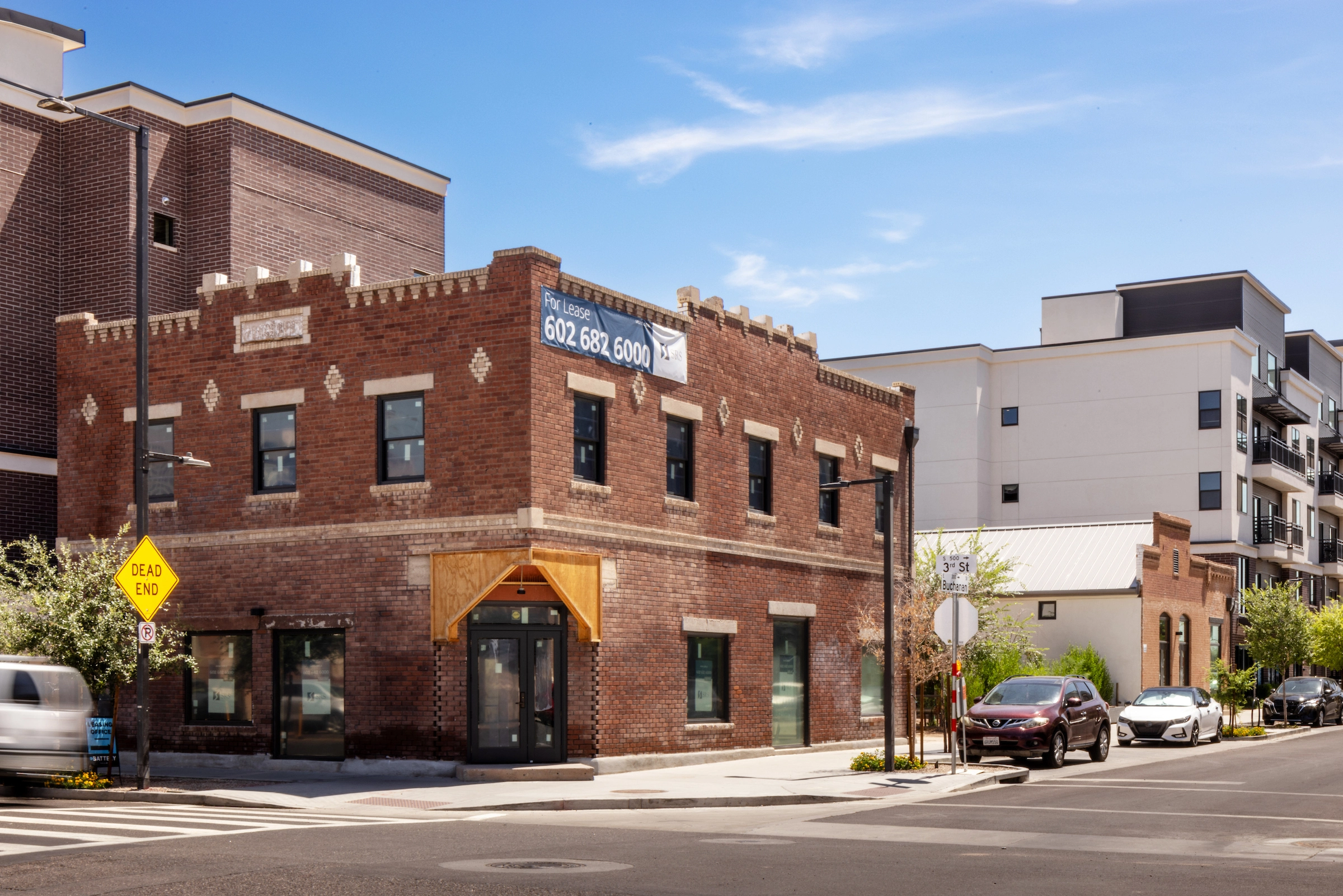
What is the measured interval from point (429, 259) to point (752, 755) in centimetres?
1630

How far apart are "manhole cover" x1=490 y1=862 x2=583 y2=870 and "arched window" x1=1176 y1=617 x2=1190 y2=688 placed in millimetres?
42008

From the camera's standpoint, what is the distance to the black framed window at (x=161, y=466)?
88.7ft

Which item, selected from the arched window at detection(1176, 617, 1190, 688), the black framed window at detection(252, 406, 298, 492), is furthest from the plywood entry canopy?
the arched window at detection(1176, 617, 1190, 688)

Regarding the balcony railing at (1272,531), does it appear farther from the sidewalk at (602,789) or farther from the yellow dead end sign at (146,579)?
the yellow dead end sign at (146,579)

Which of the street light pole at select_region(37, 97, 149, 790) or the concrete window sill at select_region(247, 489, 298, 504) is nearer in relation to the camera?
the street light pole at select_region(37, 97, 149, 790)

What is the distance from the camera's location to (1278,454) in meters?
64.6

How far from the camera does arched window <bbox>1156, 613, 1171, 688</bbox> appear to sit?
1893 inches

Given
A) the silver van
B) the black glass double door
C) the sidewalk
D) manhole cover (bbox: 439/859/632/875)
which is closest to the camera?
manhole cover (bbox: 439/859/632/875)

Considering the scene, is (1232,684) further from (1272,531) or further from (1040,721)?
(1272,531)

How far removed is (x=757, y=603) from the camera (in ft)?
95.1

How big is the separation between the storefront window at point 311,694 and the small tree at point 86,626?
1822 mm

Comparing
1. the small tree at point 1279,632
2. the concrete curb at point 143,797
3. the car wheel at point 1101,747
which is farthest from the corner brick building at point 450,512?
the small tree at point 1279,632

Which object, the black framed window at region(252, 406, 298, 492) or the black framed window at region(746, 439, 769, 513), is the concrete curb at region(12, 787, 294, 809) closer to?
the black framed window at region(252, 406, 298, 492)

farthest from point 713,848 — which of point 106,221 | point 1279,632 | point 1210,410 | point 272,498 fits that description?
point 1210,410
